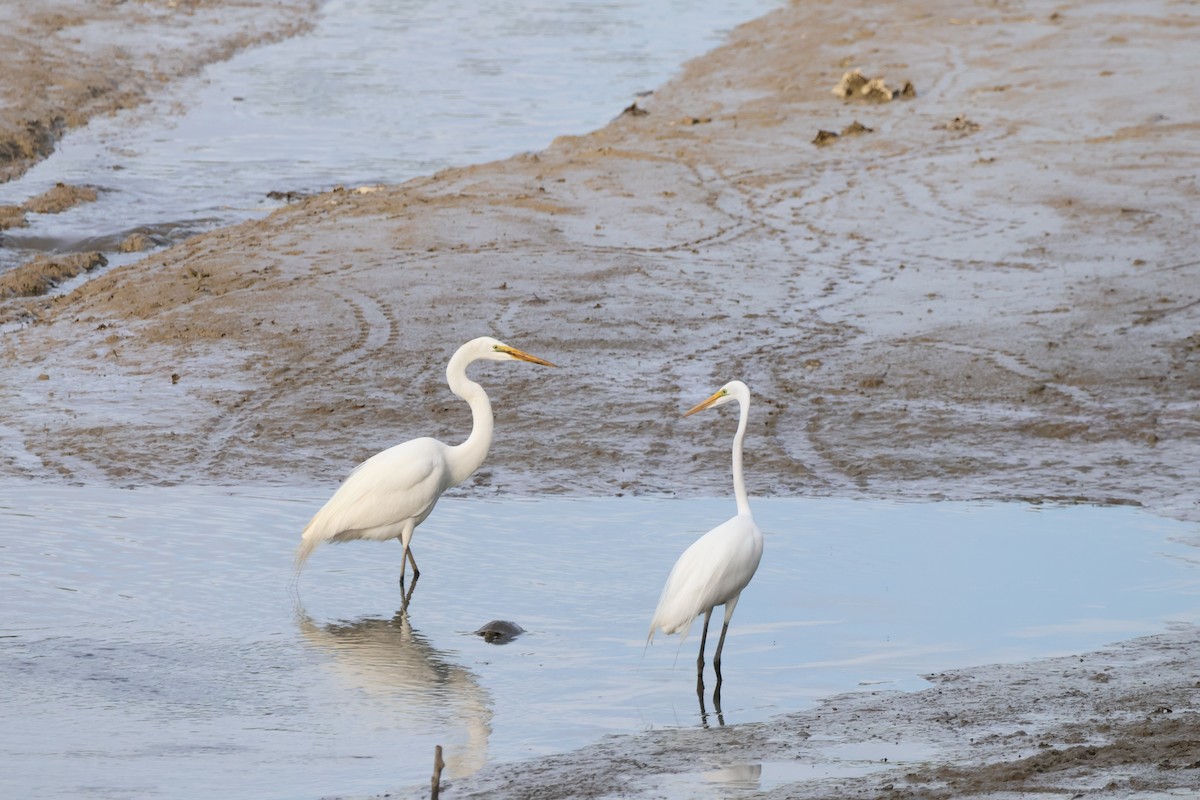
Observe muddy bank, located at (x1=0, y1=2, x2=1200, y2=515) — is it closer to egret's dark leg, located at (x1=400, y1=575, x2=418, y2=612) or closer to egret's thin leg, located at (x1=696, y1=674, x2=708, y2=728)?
egret's dark leg, located at (x1=400, y1=575, x2=418, y2=612)

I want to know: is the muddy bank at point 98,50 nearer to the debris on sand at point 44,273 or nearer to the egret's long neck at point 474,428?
the debris on sand at point 44,273

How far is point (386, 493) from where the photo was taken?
341 inches

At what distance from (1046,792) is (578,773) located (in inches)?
66.5

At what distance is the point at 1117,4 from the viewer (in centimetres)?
Answer: 2744

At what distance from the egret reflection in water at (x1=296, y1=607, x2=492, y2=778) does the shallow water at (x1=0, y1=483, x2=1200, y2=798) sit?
0.02m

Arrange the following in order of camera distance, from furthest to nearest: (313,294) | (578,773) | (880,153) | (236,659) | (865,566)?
(880,153) → (313,294) → (865,566) → (236,659) → (578,773)

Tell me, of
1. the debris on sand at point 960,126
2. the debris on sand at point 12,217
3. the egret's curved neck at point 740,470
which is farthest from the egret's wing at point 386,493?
the debris on sand at point 960,126

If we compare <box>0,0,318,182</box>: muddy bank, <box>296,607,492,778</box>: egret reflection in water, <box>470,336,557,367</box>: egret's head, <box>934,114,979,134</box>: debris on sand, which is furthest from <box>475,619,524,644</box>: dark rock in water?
<box>0,0,318,182</box>: muddy bank

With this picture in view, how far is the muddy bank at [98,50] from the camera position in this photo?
2230 centimetres

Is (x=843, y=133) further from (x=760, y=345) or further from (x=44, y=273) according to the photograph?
(x=44, y=273)

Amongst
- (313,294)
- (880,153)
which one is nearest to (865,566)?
(313,294)

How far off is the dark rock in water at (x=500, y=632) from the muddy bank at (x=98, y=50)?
14.1 meters

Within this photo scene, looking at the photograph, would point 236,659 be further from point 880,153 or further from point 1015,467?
point 880,153

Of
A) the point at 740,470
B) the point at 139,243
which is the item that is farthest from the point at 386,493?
the point at 139,243
